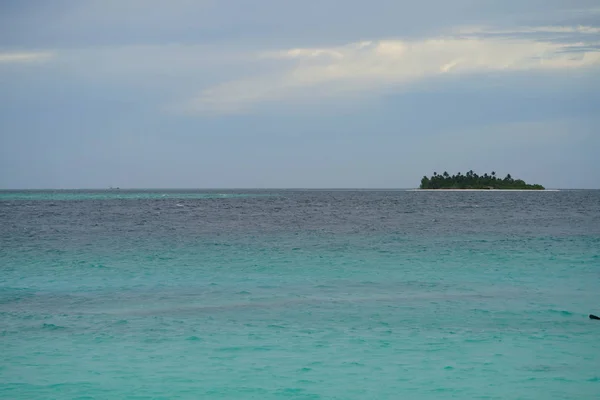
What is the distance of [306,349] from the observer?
12844 mm

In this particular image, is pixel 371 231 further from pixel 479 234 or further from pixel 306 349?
pixel 306 349

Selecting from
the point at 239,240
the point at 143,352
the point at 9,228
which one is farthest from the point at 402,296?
the point at 9,228

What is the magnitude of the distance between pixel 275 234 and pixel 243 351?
98.2ft

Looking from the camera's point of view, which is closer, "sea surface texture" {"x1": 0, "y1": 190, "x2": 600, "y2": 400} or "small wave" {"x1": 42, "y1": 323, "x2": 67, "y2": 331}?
"sea surface texture" {"x1": 0, "y1": 190, "x2": 600, "y2": 400}

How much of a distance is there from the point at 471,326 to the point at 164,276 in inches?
492

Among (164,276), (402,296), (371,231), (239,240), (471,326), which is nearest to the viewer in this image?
(471,326)

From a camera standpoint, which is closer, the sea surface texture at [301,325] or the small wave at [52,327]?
the sea surface texture at [301,325]

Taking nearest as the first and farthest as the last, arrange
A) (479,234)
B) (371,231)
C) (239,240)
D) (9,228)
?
(239,240), (479,234), (371,231), (9,228)

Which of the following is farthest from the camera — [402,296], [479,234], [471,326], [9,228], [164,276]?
[9,228]

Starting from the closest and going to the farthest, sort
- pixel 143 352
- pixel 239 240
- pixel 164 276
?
1. pixel 143 352
2. pixel 164 276
3. pixel 239 240

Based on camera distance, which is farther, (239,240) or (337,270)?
(239,240)

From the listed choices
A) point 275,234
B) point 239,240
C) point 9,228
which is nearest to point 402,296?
point 239,240

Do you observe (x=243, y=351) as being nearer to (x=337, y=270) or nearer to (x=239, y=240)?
(x=337, y=270)

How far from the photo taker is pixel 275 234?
42.7m
